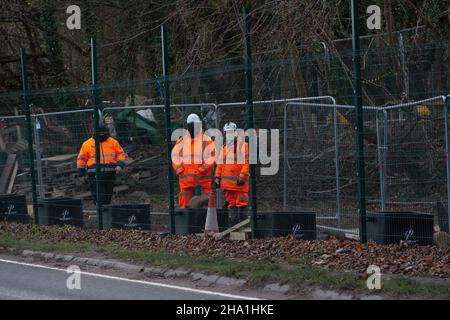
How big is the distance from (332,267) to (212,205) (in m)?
3.44

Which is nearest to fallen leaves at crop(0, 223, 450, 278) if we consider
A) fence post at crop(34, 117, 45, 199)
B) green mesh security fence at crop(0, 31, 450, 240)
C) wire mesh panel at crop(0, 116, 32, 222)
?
green mesh security fence at crop(0, 31, 450, 240)

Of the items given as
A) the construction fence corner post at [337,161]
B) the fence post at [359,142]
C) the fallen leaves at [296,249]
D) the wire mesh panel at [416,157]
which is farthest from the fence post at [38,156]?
the fence post at [359,142]

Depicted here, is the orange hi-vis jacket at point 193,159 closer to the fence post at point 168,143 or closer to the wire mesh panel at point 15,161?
→ the fence post at point 168,143

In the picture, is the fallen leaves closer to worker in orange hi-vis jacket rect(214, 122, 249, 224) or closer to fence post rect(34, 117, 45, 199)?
worker in orange hi-vis jacket rect(214, 122, 249, 224)

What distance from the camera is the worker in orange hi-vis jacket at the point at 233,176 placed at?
50.7ft

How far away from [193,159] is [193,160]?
0.7 inches

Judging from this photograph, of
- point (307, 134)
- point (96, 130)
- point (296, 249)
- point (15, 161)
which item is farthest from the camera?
point (15, 161)

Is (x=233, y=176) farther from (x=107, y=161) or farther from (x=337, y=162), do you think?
(x=107, y=161)

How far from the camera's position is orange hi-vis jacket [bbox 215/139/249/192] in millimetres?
15398

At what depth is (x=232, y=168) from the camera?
15641 millimetres

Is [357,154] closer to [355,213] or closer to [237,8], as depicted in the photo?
[355,213]

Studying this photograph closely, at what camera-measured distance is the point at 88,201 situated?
767 inches

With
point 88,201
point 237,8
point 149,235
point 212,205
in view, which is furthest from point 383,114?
point 88,201

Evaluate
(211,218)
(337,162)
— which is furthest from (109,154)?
(337,162)
